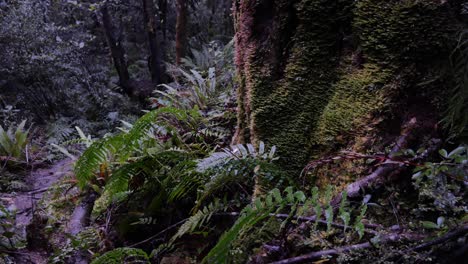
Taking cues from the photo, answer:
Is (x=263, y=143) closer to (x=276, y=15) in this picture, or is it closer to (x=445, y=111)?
(x=276, y=15)

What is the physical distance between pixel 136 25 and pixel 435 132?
36.6ft

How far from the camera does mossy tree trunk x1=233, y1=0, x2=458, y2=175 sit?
166 centimetres

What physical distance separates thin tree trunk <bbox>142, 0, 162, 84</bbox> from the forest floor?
13.8ft

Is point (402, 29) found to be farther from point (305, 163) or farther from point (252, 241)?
point (252, 241)

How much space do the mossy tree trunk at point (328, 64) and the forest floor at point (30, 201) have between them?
1.96 metres

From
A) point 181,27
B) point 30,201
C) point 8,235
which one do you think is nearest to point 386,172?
point 8,235

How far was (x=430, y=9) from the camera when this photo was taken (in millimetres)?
1615

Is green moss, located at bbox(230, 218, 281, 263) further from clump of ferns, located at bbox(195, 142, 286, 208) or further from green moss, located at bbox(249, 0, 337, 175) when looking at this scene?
green moss, located at bbox(249, 0, 337, 175)

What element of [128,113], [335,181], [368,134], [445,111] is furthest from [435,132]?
[128,113]

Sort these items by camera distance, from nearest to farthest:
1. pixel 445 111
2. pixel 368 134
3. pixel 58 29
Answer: pixel 445 111 → pixel 368 134 → pixel 58 29

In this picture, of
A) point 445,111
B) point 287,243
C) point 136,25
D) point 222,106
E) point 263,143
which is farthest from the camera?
point 136,25

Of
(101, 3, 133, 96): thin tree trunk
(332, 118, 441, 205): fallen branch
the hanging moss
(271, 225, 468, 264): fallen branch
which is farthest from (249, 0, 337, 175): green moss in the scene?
(101, 3, 133, 96): thin tree trunk

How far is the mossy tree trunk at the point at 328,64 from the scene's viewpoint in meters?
1.66

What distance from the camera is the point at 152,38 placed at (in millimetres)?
8953
